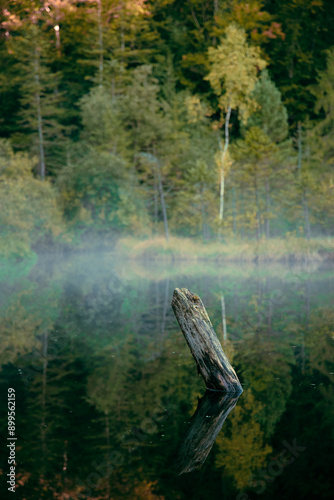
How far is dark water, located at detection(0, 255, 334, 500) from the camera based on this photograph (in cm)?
668

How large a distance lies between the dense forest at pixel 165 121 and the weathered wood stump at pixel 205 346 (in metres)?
33.9

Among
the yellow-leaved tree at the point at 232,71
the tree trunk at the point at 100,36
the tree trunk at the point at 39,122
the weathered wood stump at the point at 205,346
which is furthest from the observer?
the tree trunk at the point at 100,36

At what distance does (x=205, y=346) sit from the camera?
9797mm

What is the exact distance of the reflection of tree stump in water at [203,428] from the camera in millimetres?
7199

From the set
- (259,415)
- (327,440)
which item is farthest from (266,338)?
(327,440)

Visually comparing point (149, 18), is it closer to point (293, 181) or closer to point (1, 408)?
point (293, 181)

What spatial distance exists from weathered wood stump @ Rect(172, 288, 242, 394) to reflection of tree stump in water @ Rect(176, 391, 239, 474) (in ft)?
0.77

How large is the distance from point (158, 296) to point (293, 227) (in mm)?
31699

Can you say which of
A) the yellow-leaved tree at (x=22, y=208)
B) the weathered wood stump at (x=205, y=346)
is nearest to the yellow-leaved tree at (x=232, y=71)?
the yellow-leaved tree at (x=22, y=208)

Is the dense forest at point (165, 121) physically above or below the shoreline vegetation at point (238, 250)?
above

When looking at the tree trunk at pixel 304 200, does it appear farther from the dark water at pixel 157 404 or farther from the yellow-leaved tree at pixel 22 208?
the dark water at pixel 157 404

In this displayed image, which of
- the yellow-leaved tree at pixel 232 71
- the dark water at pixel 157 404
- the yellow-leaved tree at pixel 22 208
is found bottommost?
the yellow-leaved tree at pixel 22 208

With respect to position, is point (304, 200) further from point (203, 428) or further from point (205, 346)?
point (203, 428)

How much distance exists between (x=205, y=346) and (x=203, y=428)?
5.99 feet
